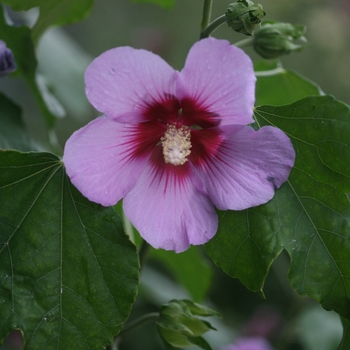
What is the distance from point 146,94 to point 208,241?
280 millimetres

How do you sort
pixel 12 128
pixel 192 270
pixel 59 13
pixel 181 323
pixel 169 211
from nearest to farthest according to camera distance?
pixel 169 211 < pixel 181 323 < pixel 12 128 < pixel 59 13 < pixel 192 270

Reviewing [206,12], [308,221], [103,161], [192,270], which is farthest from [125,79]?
[192,270]

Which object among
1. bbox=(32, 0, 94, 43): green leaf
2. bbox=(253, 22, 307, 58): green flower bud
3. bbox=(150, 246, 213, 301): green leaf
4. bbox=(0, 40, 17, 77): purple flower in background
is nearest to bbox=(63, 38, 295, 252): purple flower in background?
bbox=(253, 22, 307, 58): green flower bud

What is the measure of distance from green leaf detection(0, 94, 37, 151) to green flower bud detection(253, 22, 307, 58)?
59cm

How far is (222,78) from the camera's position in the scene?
2.85 feet

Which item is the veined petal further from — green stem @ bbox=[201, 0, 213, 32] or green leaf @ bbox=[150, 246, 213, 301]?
green leaf @ bbox=[150, 246, 213, 301]

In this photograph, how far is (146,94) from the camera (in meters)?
0.92

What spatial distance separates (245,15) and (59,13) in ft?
2.38

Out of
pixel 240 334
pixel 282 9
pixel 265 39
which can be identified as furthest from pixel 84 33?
pixel 265 39

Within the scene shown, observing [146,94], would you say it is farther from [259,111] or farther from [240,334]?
[240,334]

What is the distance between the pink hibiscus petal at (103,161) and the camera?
0.90 metres

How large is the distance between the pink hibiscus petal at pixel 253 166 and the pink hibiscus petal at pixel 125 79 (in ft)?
0.48

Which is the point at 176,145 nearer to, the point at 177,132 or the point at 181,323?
the point at 177,132

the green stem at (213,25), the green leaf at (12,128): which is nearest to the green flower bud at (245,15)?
the green stem at (213,25)
